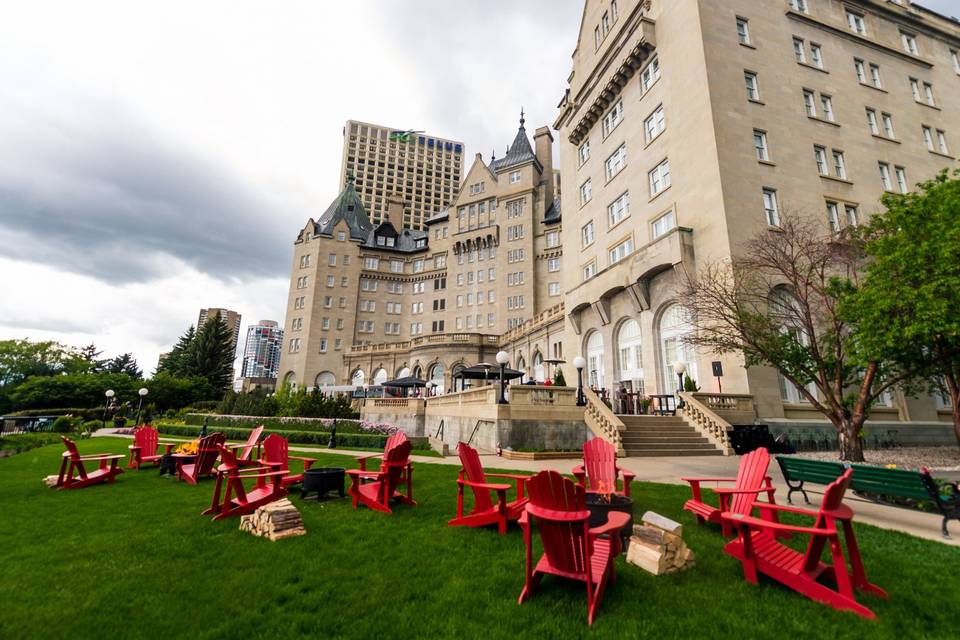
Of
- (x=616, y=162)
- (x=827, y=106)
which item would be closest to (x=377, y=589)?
(x=616, y=162)

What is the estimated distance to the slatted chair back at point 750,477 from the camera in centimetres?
550

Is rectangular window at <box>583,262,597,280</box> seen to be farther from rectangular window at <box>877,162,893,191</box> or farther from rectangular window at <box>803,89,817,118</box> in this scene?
rectangular window at <box>877,162,893,191</box>

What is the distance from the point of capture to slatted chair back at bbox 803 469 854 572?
12.7ft

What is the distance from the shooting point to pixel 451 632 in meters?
3.48

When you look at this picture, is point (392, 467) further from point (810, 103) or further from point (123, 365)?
point (123, 365)

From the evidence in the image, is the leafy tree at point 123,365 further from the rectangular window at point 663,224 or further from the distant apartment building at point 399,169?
the rectangular window at point 663,224

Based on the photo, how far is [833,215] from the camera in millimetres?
→ 23375

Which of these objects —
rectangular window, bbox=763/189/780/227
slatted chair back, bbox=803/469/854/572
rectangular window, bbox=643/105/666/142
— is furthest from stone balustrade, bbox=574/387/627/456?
rectangular window, bbox=643/105/666/142

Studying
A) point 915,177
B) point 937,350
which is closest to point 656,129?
point 915,177

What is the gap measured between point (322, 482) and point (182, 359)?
206ft

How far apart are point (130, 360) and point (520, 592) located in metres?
88.6

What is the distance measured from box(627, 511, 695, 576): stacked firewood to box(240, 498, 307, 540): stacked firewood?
4.50 m

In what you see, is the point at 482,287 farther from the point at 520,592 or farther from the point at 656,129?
the point at 520,592

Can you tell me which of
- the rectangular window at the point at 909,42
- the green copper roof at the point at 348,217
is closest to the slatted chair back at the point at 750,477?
the rectangular window at the point at 909,42
